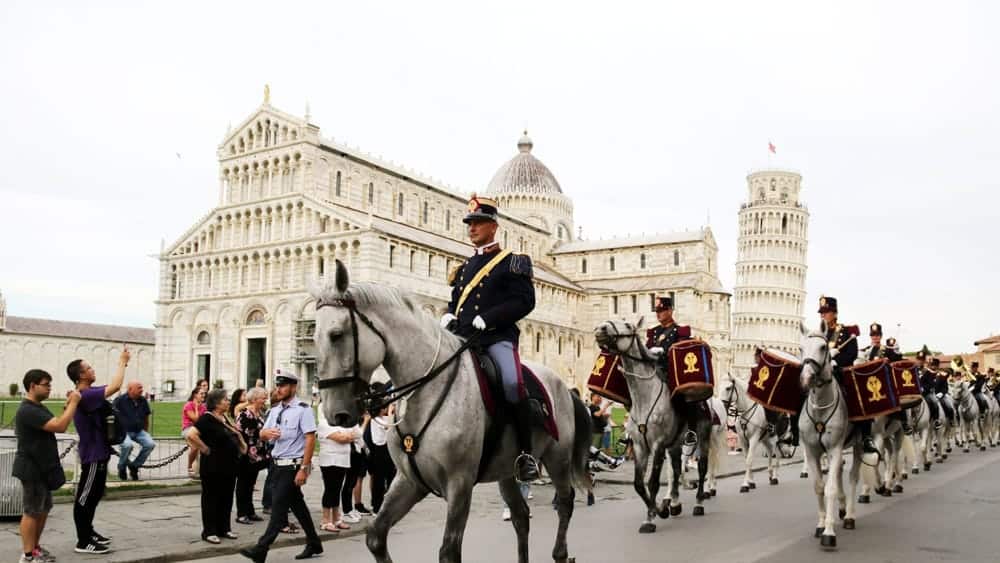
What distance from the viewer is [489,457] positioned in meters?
6.79

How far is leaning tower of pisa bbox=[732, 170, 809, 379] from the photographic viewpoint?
114938mm

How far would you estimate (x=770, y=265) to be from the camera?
11631cm

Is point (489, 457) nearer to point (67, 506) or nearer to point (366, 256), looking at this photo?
point (67, 506)

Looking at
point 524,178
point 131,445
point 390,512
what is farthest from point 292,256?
point 390,512

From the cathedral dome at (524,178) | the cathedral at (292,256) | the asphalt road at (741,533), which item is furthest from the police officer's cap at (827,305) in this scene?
the cathedral dome at (524,178)

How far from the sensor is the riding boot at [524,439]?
22.8ft

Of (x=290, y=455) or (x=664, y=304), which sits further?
(x=664, y=304)

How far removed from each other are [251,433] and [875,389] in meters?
8.68

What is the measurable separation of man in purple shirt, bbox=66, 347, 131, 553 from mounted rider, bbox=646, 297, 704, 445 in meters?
7.16

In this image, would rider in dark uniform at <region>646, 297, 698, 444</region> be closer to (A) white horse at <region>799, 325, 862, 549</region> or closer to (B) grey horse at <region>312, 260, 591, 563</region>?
(A) white horse at <region>799, 325, 862, 549</region>

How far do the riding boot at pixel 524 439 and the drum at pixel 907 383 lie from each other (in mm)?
8956

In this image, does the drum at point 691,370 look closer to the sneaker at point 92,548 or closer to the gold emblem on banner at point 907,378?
the gold emblem on banner at point 907,378

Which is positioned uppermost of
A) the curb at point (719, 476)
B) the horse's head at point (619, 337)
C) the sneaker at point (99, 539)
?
the horse's head at point (619, 337)

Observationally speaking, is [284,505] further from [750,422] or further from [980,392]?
[980,392]
